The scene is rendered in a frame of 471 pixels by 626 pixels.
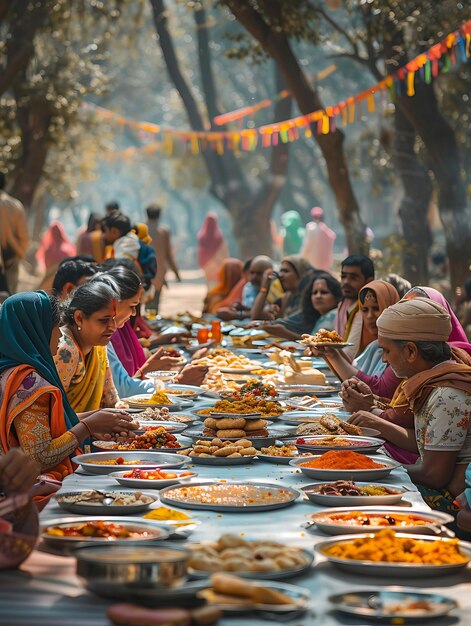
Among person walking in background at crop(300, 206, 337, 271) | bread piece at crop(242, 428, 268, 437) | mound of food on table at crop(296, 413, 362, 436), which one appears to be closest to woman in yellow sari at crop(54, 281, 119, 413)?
bread piece at crop(242, 428, 268, 437)

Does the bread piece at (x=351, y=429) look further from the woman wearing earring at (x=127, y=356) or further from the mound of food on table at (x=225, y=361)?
the mound of food on table at (x=225, y=361)

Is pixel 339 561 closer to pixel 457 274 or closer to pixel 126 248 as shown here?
pixel 126 248

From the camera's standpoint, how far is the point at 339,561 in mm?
2881

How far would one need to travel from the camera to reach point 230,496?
3730 millimetres

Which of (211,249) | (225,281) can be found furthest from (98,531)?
(211,249)

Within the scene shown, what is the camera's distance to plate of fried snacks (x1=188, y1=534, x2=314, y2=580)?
2.77m

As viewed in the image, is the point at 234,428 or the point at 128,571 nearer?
the point at 128,571

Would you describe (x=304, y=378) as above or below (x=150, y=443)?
below

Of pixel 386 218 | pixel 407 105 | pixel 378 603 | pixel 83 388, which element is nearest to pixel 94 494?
pixel 378 603

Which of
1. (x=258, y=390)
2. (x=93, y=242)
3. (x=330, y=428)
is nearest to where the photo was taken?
(x=330, y=428)

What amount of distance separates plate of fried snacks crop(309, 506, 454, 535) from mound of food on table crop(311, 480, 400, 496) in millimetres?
248

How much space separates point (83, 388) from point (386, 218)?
5092 centimetres

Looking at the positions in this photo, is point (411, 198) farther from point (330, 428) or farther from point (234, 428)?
point (234, 428)

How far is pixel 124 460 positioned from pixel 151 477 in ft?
1.23
